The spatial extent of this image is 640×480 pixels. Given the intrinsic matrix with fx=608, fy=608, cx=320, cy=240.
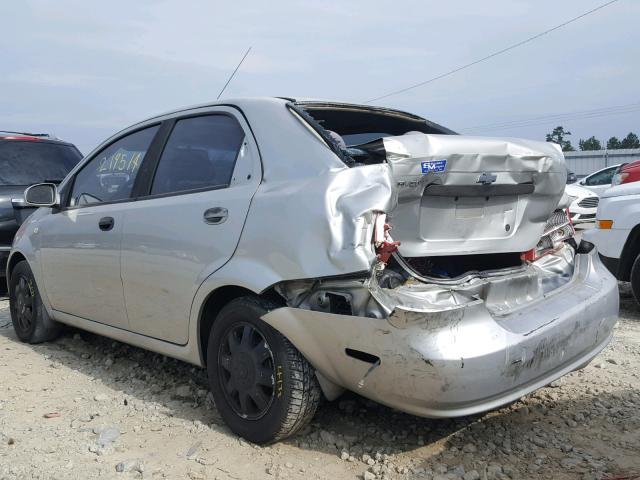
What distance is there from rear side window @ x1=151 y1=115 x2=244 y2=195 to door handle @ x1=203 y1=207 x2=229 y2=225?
16cm

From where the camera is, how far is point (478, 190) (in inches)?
116

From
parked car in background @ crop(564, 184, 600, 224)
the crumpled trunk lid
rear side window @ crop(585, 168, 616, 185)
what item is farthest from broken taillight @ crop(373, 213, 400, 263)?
rear side window @ crop(585, 168, 616, 185)

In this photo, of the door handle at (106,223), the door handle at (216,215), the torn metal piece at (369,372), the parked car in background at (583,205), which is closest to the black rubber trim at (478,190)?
the torn metal piece at (369,372)

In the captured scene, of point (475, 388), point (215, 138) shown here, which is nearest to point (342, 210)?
point (475, 388)

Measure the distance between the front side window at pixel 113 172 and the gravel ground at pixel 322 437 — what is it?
1267mm

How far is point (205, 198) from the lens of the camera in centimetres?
319

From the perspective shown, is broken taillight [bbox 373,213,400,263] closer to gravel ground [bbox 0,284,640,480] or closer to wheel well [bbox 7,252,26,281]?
gravel ground [bbox 0,284,640,480]

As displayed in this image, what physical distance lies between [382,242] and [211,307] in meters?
1.14

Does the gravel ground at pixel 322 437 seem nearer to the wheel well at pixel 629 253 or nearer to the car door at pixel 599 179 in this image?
the wheel well at pixel 629 253

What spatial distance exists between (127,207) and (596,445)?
9.51 ft

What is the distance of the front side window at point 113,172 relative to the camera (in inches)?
153

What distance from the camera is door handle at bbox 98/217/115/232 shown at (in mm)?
3803

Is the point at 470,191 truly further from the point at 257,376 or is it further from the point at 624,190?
the point at 624,190

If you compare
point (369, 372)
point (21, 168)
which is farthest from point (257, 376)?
point (21, 168)
